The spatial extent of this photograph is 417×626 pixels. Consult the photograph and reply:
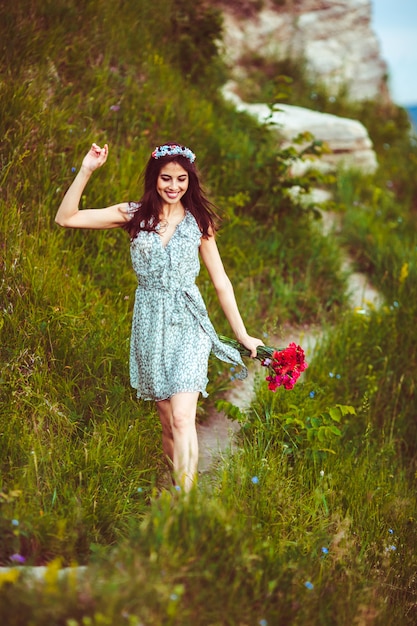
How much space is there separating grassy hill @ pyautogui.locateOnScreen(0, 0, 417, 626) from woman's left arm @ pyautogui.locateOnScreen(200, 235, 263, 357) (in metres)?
0.62

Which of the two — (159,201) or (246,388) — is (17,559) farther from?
(246,388)

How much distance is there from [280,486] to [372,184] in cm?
596

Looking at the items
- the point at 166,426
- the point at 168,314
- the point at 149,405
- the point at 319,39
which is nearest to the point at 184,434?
the point at 166,426

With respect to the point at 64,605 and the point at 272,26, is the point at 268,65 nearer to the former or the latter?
the point at 272,26

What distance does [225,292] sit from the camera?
368 centimetres

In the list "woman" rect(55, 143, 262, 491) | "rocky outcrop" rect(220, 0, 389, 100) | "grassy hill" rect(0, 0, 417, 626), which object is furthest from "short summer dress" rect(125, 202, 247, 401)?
"rocky outcrop" rect(220, 0, 389, 100)

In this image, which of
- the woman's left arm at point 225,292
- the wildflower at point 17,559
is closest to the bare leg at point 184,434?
the woman's left arm at point 225,292

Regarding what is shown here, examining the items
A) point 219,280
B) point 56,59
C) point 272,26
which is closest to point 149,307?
point 219,280

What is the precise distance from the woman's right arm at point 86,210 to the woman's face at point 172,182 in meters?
0.21

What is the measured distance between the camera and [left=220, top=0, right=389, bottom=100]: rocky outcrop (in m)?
10.5

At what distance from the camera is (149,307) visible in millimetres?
3551

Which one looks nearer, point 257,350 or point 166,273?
point 166,273

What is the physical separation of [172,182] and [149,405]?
138 centimetres

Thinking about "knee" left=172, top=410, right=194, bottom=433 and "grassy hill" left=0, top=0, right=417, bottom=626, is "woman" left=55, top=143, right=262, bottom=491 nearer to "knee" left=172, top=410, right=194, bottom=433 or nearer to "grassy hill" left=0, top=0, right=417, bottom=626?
"knee" left=172, top=410, right=194, bottom=433
